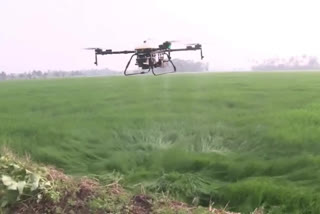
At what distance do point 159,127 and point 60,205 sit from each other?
10.9ft

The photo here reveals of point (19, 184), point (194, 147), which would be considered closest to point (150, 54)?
point (19, 184)

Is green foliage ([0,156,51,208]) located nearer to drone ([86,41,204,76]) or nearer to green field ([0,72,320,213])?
green field ([0,72,320,213])

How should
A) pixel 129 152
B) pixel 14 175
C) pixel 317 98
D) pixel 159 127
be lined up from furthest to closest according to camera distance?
pixel 317 98 → pixel 159 127 → pixel 129 152 → pixel 14 175

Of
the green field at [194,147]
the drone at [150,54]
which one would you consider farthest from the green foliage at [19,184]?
the drone at [150,54]

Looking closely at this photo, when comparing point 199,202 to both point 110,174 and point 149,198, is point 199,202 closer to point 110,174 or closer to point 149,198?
point 149,198

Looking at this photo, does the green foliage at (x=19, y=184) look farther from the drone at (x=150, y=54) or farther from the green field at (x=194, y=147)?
the drone at (x=150, y=54)

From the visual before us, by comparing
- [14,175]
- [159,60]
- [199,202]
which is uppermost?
[159,60]

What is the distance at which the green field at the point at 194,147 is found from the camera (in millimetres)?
4785

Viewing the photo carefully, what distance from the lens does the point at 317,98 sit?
1146 centimetres

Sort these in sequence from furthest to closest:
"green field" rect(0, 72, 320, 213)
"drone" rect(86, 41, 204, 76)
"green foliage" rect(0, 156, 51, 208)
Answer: "green field" rect(0, 72, 320, 213), "green foliage" rect(0, 156, 51, 208), "drone" rect(86, 41, 204, 76)

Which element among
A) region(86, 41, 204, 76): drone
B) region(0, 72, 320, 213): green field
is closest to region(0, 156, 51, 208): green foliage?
region(0, 72, 320, 213): green field

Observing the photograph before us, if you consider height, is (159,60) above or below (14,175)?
above

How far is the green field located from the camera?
188 inches

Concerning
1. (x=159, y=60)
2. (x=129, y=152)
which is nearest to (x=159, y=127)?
(x=129, y=152)
